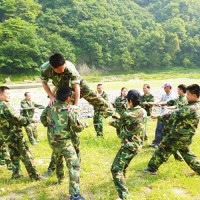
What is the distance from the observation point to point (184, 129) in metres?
5.56

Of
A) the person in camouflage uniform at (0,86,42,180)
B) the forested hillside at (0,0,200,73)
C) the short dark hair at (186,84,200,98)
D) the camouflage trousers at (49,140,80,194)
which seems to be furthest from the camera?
the forested hillside at (0,0,200,73)

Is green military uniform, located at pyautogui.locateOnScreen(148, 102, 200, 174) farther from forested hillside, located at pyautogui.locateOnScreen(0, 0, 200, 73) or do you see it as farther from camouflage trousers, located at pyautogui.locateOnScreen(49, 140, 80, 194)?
forested hillside, located at pyautogui.locateOnScreen(0, 0, 200, 73)

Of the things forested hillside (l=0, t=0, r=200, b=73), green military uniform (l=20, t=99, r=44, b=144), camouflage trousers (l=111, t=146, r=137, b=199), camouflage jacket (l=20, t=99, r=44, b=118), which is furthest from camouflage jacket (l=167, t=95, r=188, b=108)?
forested hillside (l=0, t=0, r=200, b=73)

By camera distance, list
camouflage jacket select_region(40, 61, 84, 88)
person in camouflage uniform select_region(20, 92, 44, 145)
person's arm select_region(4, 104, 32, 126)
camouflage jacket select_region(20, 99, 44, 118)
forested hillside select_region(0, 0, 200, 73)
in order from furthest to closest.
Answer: forested hillside select_region(0, 0, 200, 73)
camouflage jacket select_region(20, 99, 44, 118)
person in camouflage uniform select_region(20, 92, 44, 145)
person's arm select_region(4, 104, 32, 126)
camouflage jacket select_region(40, 61, 84, 88)

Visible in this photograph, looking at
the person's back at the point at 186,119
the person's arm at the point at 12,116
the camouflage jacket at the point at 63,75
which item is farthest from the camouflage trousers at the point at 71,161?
the person's back at the point at 186,119

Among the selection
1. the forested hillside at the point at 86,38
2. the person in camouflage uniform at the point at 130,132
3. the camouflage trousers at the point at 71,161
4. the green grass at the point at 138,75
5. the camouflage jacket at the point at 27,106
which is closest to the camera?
the camouflage trousers at the point at 71,161

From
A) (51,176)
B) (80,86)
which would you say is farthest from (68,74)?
(51,176)

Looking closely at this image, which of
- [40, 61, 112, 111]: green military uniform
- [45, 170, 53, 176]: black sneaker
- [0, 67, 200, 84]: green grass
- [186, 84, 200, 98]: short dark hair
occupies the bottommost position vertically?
[0, 67, 200, 84]: green grass

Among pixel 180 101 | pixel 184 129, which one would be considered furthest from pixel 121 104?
pixel 184 129

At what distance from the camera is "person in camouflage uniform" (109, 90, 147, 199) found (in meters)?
4.88

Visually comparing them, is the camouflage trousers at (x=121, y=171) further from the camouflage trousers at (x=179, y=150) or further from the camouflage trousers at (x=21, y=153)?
the camouflage trousers at (x=21, y=153)

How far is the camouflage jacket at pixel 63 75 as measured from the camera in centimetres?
512

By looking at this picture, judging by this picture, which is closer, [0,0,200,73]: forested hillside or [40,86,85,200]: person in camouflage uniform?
[40,86,85,200]: person in camouflage uniform

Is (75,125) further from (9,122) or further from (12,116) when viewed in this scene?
(9,122)
